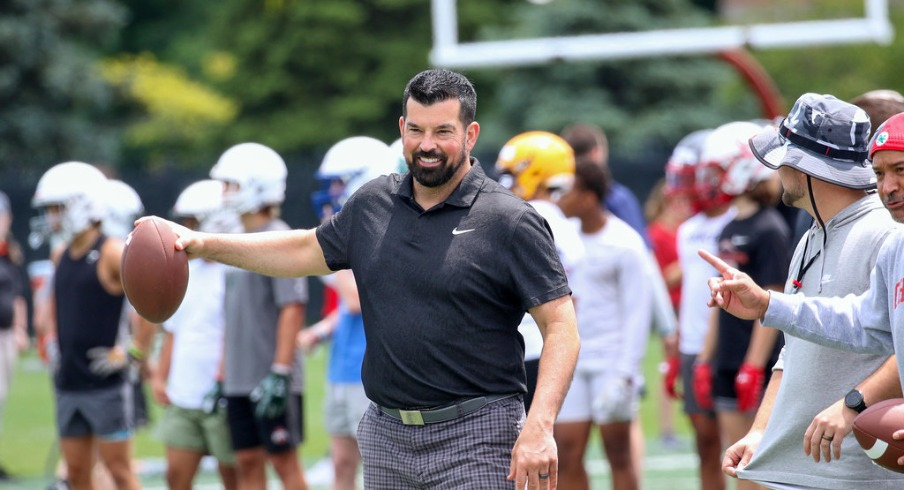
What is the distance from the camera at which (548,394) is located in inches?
→ 166

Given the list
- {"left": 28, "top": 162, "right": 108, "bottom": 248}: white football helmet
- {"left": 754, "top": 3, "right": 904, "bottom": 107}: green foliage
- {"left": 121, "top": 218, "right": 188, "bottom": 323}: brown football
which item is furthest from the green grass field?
{"left": 754, "top": 3, "right": 904, "bottom": 107}: green foliage

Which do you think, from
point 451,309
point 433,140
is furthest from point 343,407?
point 433,140

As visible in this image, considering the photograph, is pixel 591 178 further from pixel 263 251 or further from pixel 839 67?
pixel 839 67

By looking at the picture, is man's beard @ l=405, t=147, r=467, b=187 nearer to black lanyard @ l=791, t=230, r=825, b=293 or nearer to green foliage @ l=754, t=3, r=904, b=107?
black lanyard @ l=791, t=230, r=825, b=293

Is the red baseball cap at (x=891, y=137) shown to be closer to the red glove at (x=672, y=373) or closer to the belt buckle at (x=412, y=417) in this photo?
the belt buckle at (x=412, y=417)

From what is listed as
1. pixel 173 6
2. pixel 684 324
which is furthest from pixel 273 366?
pixel 173 6

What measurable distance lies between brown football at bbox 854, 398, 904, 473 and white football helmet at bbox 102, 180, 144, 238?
212 inches

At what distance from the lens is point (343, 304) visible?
6.93 meters

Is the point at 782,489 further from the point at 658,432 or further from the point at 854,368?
the point at 658,432

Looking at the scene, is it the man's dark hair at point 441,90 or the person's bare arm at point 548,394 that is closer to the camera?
the person's bare arm at point 548,394

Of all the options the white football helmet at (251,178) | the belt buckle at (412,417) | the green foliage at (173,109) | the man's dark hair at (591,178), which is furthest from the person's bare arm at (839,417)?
the green foliage at (173,109)

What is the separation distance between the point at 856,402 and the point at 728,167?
3.11 metres

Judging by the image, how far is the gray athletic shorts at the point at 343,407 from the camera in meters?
6.71

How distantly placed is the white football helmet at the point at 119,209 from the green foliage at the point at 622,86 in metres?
19.3
